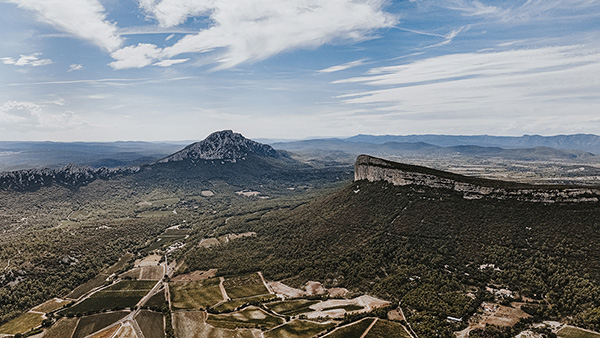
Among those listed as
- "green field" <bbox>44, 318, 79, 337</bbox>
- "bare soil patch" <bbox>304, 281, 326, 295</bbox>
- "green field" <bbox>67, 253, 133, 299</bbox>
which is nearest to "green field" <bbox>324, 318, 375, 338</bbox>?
"bare soil patch" <bbox>304, 281, 326, 295</bbox>

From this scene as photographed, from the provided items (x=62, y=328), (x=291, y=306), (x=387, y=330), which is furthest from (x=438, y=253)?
(x=62, y=328)

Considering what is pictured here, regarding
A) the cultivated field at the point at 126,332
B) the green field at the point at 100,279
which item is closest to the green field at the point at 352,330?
the cultivated field at the point at 126,332

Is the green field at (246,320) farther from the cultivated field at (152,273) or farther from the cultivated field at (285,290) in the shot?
the cultivated field at (152,273)

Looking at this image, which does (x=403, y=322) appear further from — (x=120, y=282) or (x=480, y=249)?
(x=120, y=282)

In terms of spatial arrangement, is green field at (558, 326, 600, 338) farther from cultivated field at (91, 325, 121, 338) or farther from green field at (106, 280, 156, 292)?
green field at (106, 280, 156, 292)

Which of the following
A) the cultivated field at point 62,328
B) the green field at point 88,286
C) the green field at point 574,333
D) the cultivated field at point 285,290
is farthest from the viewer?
the green field at point 88,286
